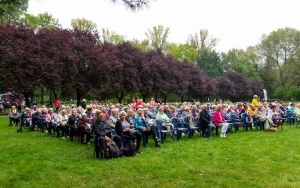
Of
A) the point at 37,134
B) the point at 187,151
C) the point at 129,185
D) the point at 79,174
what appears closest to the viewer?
the point at 129,185

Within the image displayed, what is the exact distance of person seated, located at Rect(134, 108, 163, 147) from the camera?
30.9 ft

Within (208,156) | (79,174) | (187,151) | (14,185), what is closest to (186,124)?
(187,151)

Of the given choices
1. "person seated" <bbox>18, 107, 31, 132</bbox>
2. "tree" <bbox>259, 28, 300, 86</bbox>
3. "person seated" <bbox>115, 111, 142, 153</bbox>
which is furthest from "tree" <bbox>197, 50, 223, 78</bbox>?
"person seated" <bbox>115, 111, 142, 153</bbox>

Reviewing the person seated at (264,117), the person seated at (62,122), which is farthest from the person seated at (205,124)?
the person seated at (62,122)

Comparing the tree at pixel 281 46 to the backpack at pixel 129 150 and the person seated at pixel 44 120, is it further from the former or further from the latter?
the backpack at pixel 129 150

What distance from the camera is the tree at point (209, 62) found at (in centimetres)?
5216

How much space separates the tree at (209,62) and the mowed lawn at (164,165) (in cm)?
4307

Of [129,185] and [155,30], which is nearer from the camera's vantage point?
[129,185]

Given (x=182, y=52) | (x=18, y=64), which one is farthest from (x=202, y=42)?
(x=18, y=64)

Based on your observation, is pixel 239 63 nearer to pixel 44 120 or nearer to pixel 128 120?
pixel 44 120

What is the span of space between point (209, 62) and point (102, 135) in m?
46.3

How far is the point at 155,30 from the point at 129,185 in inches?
1692

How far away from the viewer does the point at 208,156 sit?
7.63 m

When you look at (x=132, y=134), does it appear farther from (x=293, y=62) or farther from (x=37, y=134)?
(x=293, y=62)
